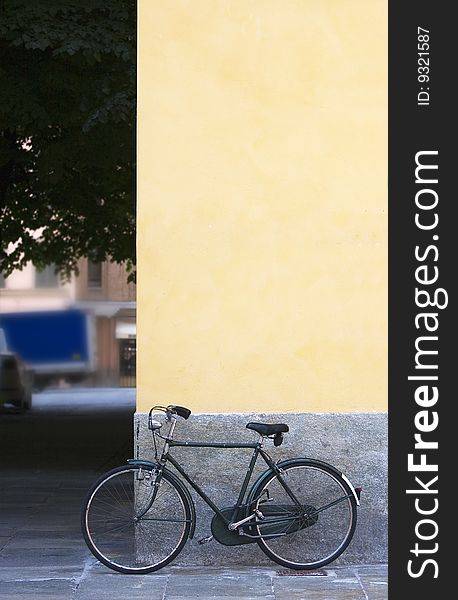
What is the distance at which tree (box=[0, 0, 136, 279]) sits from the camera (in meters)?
11.4

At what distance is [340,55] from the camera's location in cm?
823

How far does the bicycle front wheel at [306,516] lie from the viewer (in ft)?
25.8

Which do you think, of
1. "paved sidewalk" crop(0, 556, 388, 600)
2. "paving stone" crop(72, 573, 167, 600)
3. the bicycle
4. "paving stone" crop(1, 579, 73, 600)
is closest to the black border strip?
"paved sidewalk" crop(0, 556, 388, 600)

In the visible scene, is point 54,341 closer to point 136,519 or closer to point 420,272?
point 136,519

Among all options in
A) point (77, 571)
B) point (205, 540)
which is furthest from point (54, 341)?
point (205, 540)

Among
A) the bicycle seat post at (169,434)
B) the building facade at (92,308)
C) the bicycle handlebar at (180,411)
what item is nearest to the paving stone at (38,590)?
the bicycle seat post at (169,434)

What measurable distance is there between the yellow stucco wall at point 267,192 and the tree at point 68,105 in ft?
10.5

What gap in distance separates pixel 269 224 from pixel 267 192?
221mm

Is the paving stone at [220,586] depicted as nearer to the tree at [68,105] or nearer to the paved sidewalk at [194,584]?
the paved sidewalk at [194,584]

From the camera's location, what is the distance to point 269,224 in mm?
8211

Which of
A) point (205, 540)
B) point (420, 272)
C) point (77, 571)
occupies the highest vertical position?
point (420, 272)

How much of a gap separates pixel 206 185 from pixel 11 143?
940 centimetres

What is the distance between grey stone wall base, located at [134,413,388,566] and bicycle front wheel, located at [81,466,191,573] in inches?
8.1

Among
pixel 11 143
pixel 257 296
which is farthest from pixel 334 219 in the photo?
pixel 11 143
